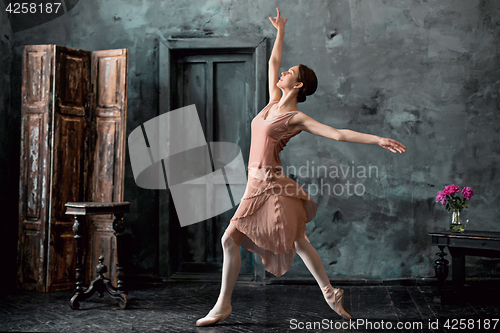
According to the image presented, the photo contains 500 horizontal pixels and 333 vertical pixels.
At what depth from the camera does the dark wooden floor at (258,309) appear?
3.27 metres

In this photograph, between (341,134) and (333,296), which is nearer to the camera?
(341,134)

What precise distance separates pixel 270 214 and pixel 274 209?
49mm

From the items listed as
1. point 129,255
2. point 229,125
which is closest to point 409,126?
point 229,125

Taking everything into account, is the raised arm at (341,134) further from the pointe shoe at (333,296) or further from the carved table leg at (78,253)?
the carved table leg at (78,253)

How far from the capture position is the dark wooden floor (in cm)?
327

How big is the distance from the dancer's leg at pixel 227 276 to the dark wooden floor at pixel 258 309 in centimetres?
8

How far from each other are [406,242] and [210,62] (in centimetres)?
311

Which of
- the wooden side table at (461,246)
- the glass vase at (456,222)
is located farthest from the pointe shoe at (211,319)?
the glass vase at (456,222)

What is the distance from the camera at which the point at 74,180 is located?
4.50 meters

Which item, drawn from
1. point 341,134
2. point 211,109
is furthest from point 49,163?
point 341,134

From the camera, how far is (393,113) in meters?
4.72

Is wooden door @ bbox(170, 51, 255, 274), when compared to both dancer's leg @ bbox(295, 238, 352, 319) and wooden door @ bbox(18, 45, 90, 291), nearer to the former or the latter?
wooden door @ bbox(18, 45, 90, 291)

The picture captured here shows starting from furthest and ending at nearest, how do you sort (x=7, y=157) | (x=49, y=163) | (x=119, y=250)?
(x=7, y=157) < (x=49, y=163) < (x=119, y=250)

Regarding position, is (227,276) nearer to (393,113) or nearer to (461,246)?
(461,246)
